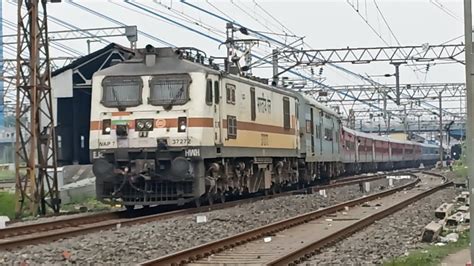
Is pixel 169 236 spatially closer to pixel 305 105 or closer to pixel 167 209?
pixel 167 209

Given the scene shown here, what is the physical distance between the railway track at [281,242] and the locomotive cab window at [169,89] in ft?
13.3

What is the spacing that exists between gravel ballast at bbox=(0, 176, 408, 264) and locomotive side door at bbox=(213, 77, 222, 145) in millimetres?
1788

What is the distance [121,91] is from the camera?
1880cm

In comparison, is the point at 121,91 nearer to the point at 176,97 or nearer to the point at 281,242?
the point at 176,97

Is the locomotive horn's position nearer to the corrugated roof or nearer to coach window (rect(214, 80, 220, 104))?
coach window (rect(214, 80, 220, 104))

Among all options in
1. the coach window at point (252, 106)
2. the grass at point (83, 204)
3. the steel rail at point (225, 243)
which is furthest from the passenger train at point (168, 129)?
the grass at point (83, 204)

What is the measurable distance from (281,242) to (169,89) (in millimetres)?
6335

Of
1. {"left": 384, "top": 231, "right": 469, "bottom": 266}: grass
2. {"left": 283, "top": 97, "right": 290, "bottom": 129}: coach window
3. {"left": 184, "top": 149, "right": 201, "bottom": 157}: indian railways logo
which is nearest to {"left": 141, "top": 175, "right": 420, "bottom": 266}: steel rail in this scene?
{"left": 384, "top": 231, "right": 469, "bottom": 266}: grass

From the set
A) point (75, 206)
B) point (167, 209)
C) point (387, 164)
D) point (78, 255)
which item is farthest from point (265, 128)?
point (387, 164)

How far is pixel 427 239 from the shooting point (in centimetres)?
1338

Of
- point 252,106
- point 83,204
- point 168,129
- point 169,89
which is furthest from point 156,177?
point 83,204

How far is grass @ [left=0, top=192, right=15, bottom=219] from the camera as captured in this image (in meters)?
21.9

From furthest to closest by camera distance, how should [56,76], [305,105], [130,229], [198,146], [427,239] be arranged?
1. [56,76]
2. [305,105]
3. [198,146]
4. [130,229]
5. [427,239]

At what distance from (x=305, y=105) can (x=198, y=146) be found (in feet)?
39.7
